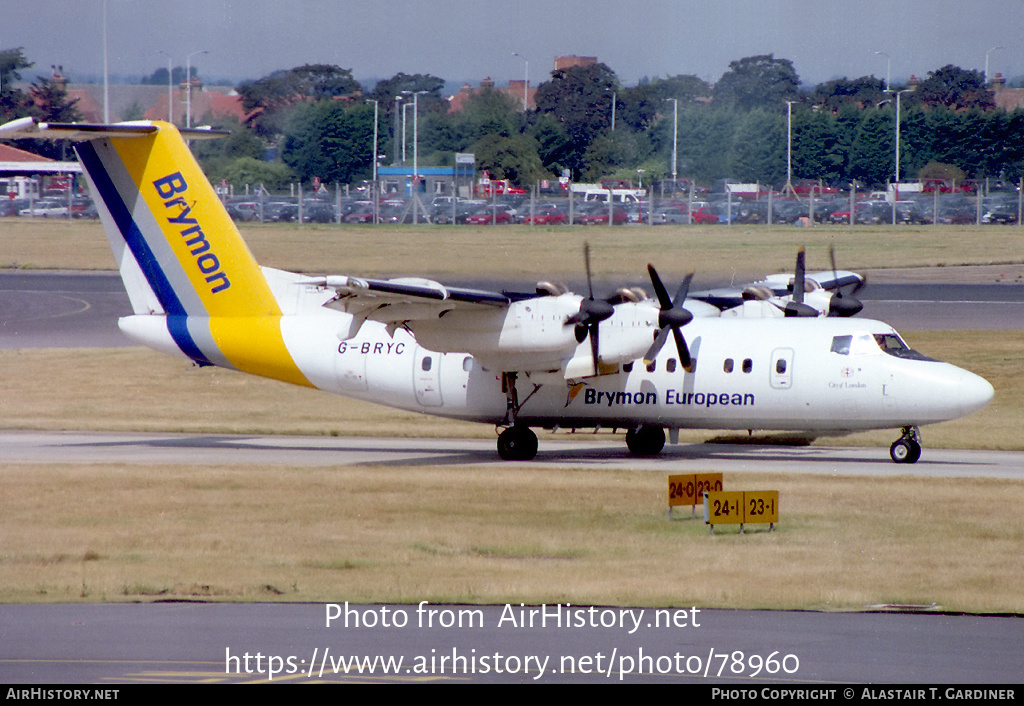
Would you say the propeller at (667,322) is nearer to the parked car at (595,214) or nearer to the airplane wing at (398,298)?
the airplane wing at (398,298)

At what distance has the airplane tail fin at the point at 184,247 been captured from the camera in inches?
925

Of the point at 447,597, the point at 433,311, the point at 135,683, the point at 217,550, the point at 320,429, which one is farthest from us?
the point at 320,429

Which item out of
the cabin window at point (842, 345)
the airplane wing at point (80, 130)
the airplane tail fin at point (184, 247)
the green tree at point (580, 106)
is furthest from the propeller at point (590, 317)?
the airplane wing at point (80, 130)

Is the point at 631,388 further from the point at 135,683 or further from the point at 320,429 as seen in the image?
the point at 135,683

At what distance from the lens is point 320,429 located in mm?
28234

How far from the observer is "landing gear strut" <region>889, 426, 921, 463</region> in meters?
22.1

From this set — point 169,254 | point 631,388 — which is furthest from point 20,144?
point 631,388

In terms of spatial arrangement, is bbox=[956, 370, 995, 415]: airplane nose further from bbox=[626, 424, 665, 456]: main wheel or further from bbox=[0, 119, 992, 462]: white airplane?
bbox=[626, 424, 665, 456]: main wheel

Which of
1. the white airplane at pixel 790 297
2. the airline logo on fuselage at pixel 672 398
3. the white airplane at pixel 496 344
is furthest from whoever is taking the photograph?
the white airplane at pixel 790 297

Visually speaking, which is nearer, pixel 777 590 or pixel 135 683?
pixel 135 683

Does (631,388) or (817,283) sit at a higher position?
(817,283)

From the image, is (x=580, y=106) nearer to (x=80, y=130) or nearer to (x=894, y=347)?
(x=894, y=347)

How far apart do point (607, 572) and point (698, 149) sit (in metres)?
13.0

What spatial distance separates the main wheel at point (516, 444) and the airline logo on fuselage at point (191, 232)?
19.9ft
